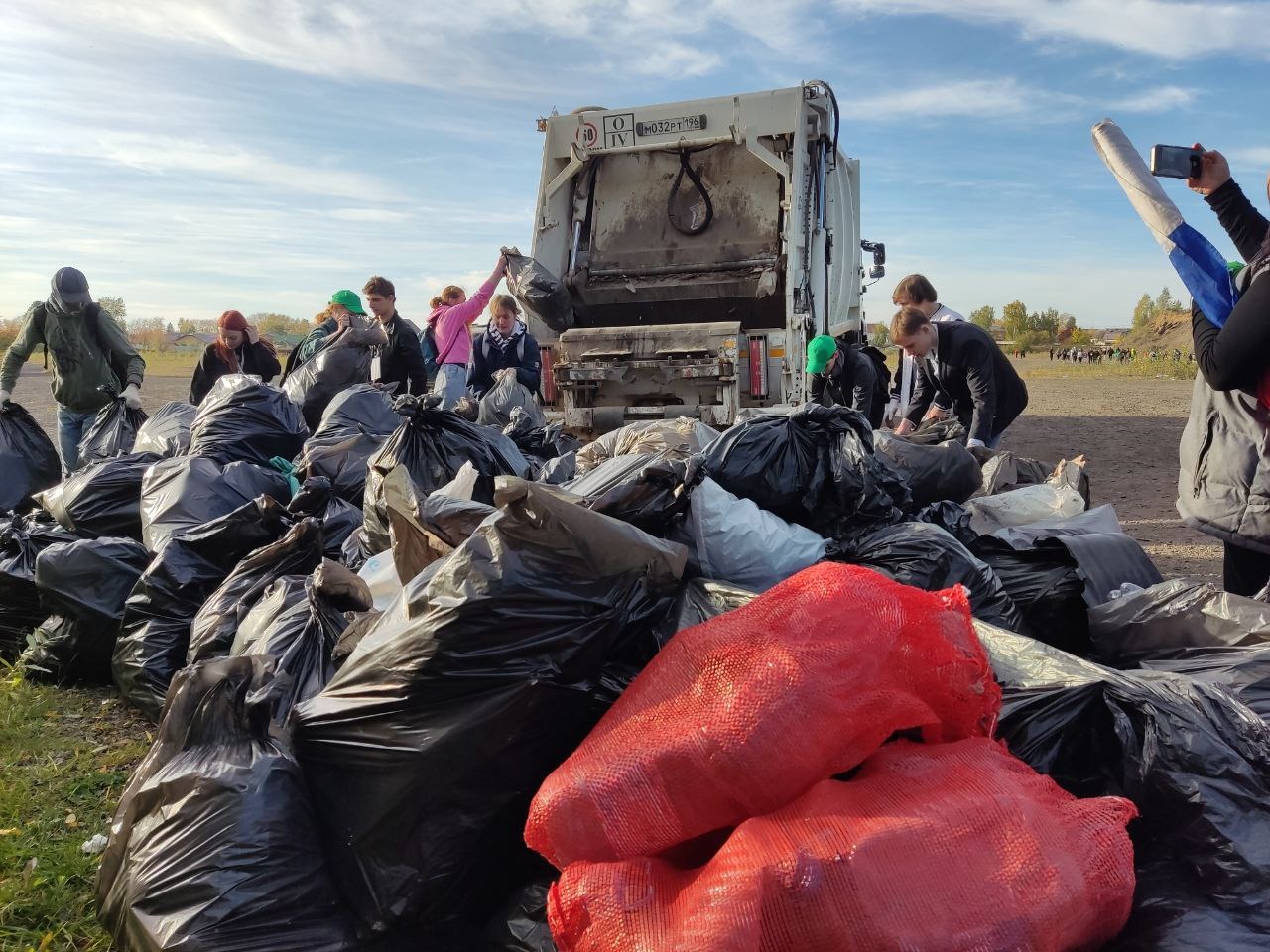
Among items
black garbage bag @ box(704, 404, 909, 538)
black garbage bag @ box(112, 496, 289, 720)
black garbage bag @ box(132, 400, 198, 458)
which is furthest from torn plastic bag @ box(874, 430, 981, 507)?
black garbage bag @ box(132, 400, 198, 458)

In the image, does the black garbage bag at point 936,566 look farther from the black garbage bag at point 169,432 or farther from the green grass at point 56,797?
the black garbage bag at point 169,432

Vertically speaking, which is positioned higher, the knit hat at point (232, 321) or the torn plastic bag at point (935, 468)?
the knit hat at point (232, 321)

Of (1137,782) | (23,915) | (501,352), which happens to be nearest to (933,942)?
(1137,782)

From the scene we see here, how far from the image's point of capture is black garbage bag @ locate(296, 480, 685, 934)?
1576 mm

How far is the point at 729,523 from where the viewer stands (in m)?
2.18

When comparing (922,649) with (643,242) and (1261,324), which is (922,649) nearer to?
(1261,324)

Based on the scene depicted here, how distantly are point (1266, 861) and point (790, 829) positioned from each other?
72 centimetres

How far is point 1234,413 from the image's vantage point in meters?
2.30

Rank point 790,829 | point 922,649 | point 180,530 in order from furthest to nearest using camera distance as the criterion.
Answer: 1. point 180,530
2. point 922,649
3. point 790,829

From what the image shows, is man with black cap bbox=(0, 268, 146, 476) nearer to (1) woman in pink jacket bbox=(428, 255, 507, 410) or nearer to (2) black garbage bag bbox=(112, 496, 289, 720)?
(1) woman in pink jacket bbox=(428, 255, 507, 410)

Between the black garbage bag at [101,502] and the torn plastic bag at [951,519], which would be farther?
the black garbage bag at [101,502]

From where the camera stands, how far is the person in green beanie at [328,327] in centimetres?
566

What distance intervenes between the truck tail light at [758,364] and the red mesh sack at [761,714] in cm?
528

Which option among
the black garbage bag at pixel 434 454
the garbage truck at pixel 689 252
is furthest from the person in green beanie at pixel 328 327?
the black garbage bag at pixel 434 454
